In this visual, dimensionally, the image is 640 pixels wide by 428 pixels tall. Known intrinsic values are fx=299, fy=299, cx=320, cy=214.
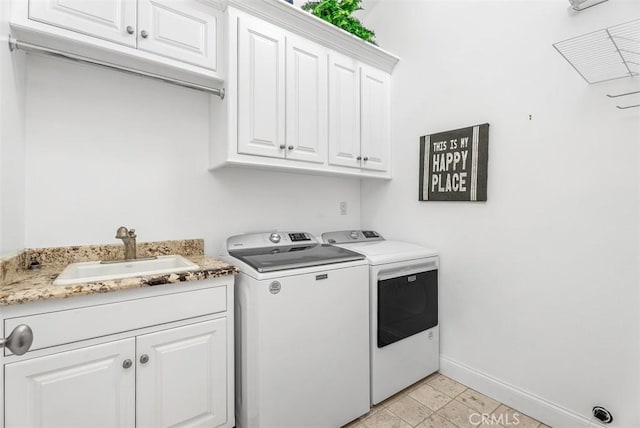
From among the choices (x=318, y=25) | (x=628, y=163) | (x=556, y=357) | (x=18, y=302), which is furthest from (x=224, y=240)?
(x=628, y=163)

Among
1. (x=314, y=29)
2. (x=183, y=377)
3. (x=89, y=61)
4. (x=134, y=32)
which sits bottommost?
(x=183, y=377)

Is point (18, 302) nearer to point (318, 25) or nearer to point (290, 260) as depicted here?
point (290, 260)

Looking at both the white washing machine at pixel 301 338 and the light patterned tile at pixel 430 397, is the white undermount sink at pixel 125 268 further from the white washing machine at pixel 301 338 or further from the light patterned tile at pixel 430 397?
the light patterned tile at pixel 430 397

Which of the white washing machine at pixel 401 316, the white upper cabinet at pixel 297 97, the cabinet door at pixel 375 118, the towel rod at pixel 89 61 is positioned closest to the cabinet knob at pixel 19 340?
the white upper cabinet at pixel 297 97

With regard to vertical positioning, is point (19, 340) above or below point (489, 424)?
above

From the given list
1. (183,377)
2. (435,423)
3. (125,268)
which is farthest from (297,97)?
(435,423)

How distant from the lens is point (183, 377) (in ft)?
4.36

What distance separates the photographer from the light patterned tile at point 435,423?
5.29 ft

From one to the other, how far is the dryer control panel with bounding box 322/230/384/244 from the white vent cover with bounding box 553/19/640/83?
1.57 metres

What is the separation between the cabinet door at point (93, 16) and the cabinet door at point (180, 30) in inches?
2.1

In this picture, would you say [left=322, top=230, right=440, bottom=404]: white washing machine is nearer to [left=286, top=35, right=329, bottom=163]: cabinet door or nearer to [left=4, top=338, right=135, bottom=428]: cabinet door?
[left=286, top=35, right=329, bottom=163]: cabinet door

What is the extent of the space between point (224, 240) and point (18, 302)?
41.9 inches

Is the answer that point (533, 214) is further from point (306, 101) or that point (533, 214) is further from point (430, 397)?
point (306, 101)

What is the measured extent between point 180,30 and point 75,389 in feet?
5.55
